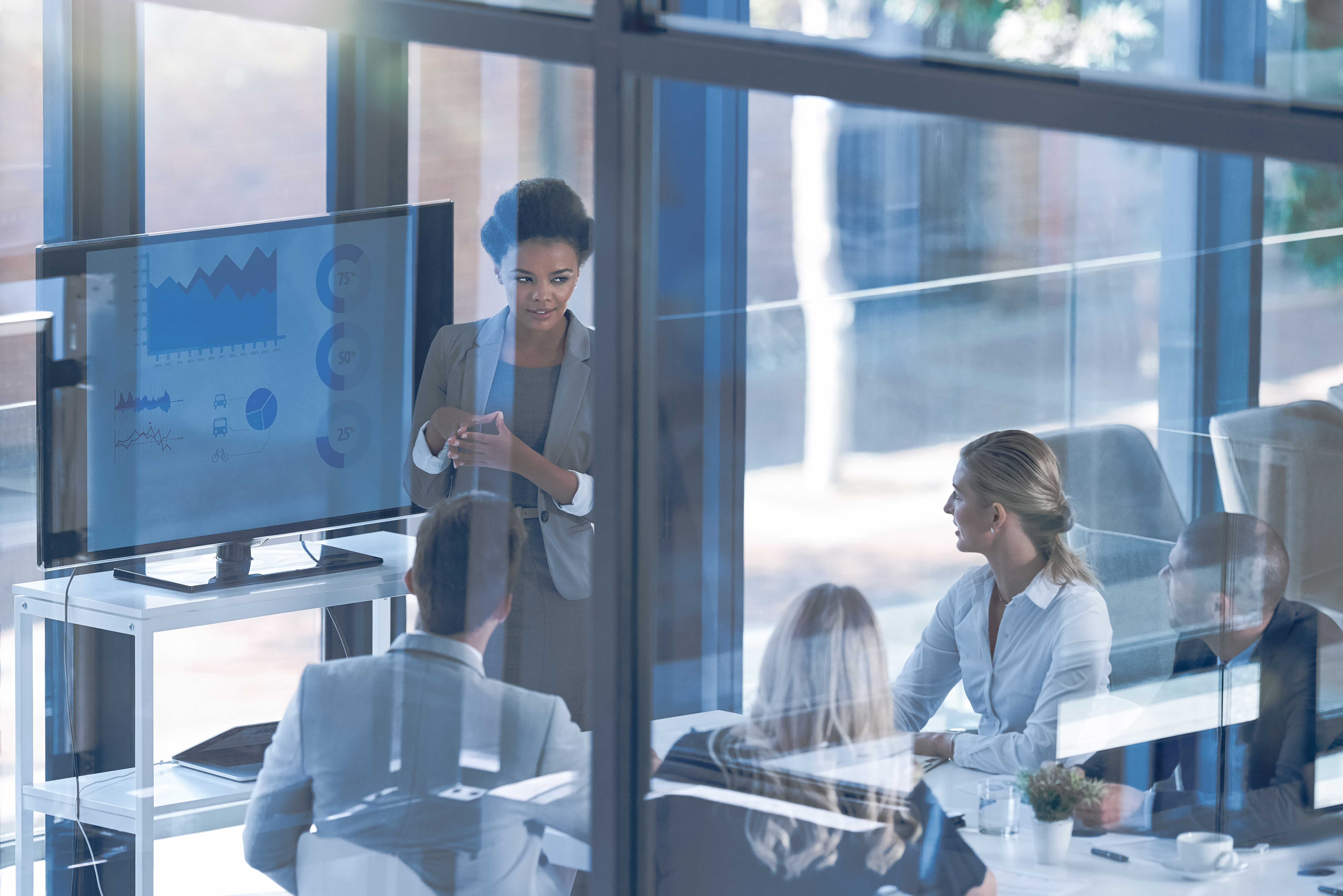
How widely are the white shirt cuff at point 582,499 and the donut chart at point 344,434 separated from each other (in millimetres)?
631

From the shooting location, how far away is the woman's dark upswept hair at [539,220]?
2119 mm

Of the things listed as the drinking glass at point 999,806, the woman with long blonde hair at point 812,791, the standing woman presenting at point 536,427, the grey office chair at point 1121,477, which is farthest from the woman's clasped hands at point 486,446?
the drinking glass at point 999,806

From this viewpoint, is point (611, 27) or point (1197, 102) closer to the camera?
point (1197, 102)

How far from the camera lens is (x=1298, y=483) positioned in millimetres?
1595

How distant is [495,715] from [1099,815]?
0.99 metres

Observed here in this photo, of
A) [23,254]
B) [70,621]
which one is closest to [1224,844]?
[70,621]

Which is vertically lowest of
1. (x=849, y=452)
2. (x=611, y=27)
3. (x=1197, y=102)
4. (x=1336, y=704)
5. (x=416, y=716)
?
(x=416, y=716)

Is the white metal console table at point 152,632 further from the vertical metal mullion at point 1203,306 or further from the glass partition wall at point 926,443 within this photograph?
the vertical metal mullion at point 1203,306

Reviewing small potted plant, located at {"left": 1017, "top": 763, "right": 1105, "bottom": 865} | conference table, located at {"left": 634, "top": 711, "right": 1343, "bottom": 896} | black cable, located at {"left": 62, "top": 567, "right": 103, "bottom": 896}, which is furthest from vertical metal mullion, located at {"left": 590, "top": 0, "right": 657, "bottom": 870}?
black cable, located at {"left": 62, "top": 567, "right": 103, "bottom": 896}

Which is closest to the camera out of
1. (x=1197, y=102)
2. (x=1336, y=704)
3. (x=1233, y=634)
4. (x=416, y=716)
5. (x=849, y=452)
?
(x=1197, y=102)

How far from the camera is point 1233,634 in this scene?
1701mm

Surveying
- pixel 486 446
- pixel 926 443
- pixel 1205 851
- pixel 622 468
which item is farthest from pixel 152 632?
pixel 1205 851

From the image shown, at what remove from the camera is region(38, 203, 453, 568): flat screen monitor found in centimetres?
256

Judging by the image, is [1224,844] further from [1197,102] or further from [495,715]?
[495,715]
